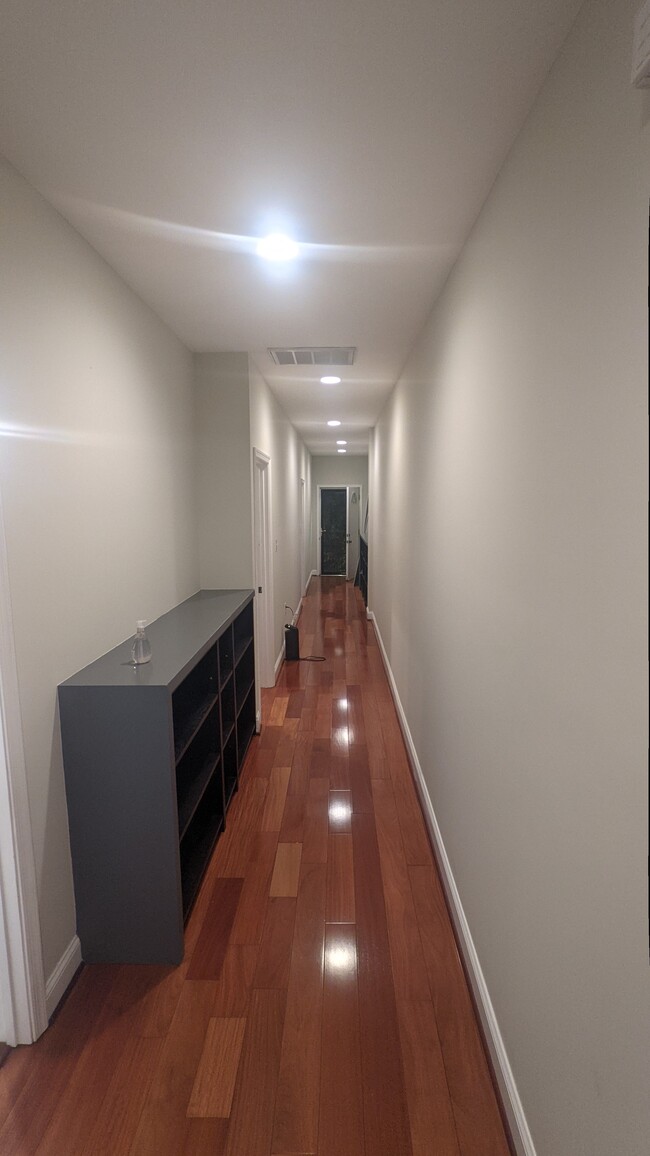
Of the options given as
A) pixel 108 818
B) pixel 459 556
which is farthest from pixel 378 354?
pixel 108 818

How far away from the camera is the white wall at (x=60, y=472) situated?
1.44 m

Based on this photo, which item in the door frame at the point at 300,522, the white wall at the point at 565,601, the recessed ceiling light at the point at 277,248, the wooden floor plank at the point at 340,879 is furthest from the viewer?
the door frame at the point at 300,522

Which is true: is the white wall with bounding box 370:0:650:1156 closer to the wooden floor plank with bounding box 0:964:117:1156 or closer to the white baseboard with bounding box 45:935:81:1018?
the wooden floor plank with bounding box 0:964:117:1156

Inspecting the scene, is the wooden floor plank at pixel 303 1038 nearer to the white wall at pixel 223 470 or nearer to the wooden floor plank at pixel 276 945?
the wooden floor plank at pixel 276 945

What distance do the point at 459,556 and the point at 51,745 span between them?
1.55 m

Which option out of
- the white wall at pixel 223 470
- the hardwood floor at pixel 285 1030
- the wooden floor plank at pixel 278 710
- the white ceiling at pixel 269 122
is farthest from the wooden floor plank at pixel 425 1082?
the white ceiling at pixel 269 122

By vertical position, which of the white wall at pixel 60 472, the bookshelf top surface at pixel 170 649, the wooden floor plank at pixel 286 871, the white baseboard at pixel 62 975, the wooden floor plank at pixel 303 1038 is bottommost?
the wooden floor plank at pixel 303 1038

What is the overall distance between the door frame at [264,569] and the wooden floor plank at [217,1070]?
7.74 feet

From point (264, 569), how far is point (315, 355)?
1702mm

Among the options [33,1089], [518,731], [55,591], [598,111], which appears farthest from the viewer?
[55,591]

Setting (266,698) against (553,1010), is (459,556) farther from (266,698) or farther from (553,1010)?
(266,698)

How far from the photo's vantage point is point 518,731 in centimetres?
130

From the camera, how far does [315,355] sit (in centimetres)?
335

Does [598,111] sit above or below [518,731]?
above
